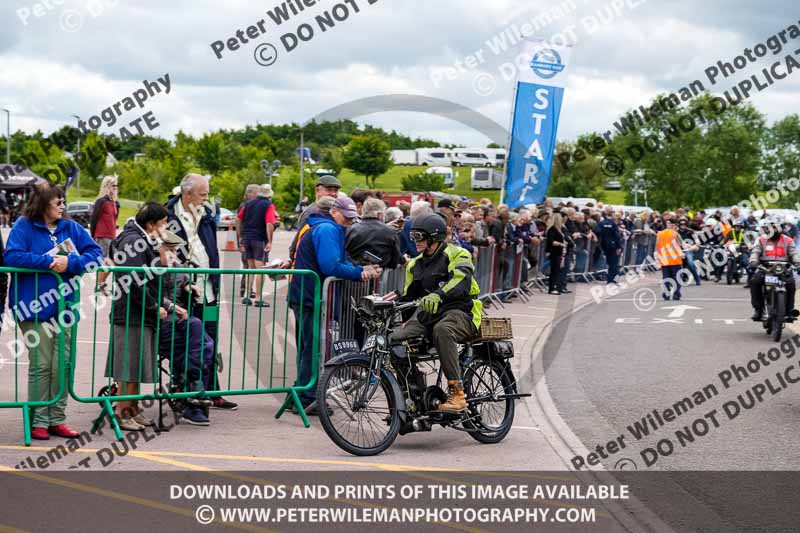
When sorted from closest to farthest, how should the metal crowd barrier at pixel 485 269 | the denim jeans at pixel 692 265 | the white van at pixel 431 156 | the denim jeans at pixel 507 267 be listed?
the metal crowd barrier at pixel 485 269 < the denim jeans at pixel 507 267 < the denim jeans at pixel 692 265 < the white van at pixel 431 156

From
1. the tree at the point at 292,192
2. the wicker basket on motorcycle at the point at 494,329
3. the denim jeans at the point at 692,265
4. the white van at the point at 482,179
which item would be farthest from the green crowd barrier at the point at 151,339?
the white van at the point at 482,179

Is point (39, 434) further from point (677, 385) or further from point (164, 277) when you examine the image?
point (677, 385)

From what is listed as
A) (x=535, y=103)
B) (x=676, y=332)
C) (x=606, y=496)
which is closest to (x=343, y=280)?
(x=606, y=496)

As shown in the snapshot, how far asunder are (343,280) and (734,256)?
2315cm

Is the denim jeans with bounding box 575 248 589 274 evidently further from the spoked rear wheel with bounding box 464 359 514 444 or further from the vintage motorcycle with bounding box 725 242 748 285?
the spoked rear wheel with bounding box 464 359 514 444

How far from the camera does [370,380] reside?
724cm

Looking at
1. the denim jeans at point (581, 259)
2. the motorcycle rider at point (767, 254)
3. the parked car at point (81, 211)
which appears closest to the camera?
the motorcycle rider at point (767, 254)

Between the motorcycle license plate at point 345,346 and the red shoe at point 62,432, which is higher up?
the motorcycle license plate at point 345,346

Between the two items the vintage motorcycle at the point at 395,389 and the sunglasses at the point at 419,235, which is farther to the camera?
the sunglasses at the point at 419,235

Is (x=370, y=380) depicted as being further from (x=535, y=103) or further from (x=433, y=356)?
(x=535, y=103)

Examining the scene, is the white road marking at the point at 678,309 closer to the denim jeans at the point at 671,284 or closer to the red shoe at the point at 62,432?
the denim jeans at the point at 671,284

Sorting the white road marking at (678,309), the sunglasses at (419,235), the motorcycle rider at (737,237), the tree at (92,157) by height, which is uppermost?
the tree at (92,157)

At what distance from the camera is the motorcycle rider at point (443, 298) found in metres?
7.48

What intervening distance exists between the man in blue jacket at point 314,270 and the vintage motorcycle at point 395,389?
2.60 feet
